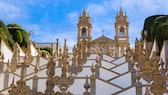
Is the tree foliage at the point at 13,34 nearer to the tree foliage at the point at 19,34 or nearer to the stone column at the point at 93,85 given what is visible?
the tree foliage at the point at 19,34

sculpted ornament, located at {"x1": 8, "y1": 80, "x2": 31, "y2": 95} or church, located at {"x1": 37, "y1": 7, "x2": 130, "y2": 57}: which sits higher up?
church, located at {"x1": 37, "y1": 7, "x2": 130, "y2": 57}

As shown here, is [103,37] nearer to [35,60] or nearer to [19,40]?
[19,40]

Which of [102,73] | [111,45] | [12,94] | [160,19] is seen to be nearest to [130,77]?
[102,73]

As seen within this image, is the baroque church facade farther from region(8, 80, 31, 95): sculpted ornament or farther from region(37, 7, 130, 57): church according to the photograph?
region(8, 80, 31, 95): sculpted ornament

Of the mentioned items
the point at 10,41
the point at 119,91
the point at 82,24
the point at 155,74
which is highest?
the point at 82,24

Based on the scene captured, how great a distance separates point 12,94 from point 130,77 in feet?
26.7

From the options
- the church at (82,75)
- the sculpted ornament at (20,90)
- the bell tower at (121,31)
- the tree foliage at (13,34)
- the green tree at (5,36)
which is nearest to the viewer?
the sculpted ornament at (20,90)

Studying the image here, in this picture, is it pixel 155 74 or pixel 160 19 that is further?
pixel 160 19

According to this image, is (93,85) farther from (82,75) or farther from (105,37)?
(105,37)

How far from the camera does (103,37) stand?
1895 inches

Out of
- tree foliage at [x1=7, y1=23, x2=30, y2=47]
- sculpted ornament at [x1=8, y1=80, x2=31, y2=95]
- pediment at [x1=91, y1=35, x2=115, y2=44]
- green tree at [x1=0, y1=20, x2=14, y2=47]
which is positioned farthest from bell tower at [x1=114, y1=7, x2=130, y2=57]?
sculpted ornament at [x1=8, y1=80, x2=31, y2=95]

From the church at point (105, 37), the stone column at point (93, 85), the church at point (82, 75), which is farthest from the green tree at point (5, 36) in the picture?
the church at point (105, 37)

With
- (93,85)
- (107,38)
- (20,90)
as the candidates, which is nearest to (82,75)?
(93,85)

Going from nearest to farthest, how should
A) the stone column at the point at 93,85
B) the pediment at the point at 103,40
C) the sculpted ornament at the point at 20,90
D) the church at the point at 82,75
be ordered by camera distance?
the sculpted ornament at the point at 20,90
the church at the point at 82,75
the stone column at the point at 93,85
the pediment at the point at 103,40
